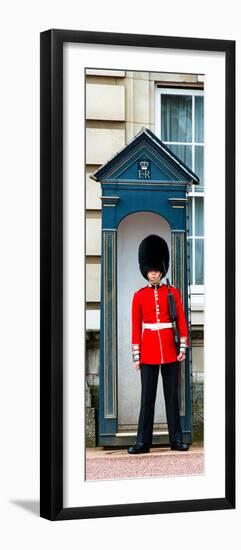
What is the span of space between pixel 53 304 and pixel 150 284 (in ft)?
2.10

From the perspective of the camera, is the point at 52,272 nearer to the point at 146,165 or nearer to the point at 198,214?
the point at 146,165

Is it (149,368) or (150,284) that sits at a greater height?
(150,284)

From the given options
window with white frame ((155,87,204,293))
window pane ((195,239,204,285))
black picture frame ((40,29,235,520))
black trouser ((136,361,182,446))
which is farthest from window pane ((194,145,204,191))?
black trouser ((136,361,182,446))

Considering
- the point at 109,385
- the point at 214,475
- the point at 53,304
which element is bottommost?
the point at 214,475

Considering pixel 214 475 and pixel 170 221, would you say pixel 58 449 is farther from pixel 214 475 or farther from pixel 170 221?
pixel 170 221

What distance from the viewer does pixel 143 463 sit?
6.46 metres

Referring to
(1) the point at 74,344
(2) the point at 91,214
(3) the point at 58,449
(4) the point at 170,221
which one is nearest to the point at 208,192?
(4) the point at 170,221

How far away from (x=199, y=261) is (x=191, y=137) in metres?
0.64

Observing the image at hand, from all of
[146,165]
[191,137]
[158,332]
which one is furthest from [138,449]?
[191,137]

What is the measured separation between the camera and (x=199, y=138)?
6.62 m

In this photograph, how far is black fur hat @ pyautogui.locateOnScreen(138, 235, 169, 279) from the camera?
6.56 m

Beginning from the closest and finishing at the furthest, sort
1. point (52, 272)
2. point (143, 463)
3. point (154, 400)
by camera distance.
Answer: point (52, 272) < point (143, 463) < point (154, 400)

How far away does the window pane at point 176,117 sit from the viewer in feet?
21.6

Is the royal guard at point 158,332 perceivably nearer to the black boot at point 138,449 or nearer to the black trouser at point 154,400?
the black trouser at point 154,400
